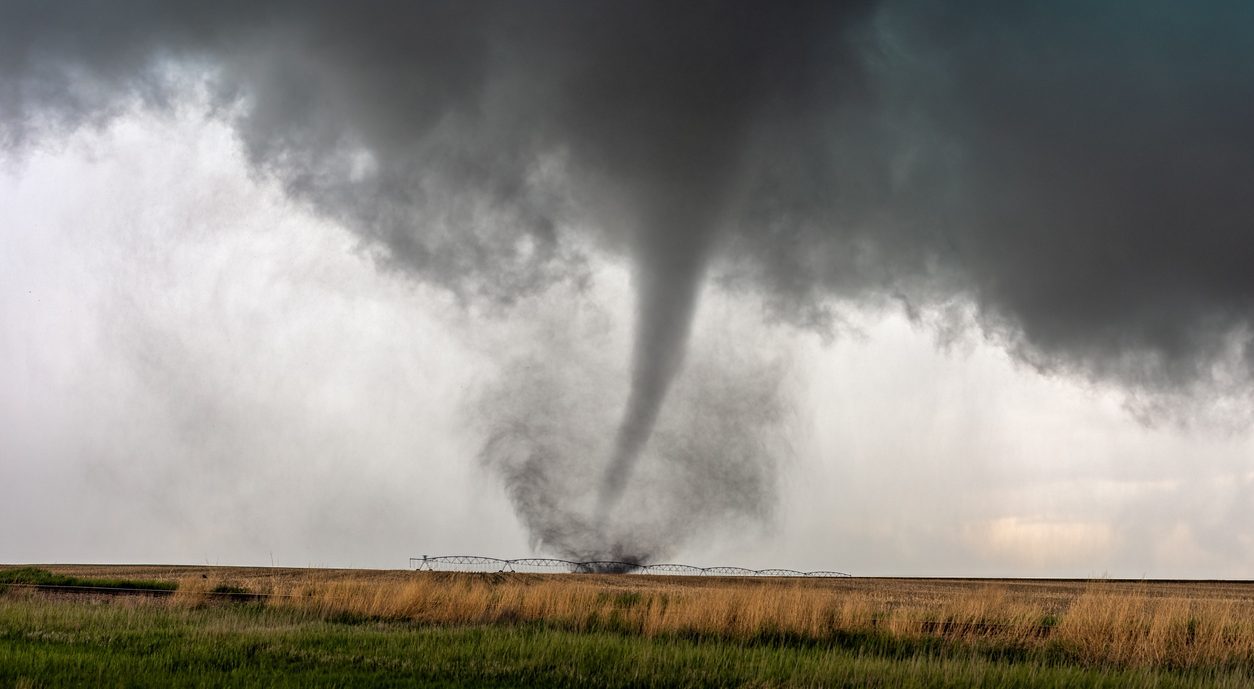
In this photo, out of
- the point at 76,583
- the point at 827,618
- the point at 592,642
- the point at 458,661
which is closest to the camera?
the point at 458,661

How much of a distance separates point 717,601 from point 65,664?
43.7 feet

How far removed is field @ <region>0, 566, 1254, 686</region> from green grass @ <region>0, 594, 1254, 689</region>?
54 mm

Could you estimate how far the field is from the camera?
12766 millimetres

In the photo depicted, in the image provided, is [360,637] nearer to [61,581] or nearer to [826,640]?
[826,640]

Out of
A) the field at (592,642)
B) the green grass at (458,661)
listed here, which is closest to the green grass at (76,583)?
the field at (592,642)

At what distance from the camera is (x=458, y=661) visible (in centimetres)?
1377

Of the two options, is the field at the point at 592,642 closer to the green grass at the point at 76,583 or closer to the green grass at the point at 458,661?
the green grass at the point at 458,661

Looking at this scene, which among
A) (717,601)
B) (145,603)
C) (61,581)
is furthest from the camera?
(61,581)

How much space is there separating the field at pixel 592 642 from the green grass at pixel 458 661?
5 cm

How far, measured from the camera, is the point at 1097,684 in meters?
13.2

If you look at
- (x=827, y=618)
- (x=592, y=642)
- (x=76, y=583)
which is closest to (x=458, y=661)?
(x=592, y=642)

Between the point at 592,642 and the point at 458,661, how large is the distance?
10.3ft

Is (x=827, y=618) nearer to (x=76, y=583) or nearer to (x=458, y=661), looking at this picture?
(x=458, y=661)

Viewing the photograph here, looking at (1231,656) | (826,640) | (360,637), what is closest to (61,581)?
(360,637)
